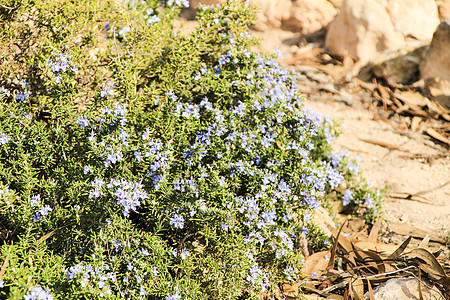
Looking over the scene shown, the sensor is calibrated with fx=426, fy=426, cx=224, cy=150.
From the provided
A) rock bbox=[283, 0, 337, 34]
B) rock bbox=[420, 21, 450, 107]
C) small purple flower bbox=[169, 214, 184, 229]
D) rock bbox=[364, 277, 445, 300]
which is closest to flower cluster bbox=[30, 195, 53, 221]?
small purple flower bbox=[169, 214, 184, 229]

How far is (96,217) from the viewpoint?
2775mm

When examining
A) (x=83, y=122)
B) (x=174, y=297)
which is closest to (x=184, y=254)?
(x=174, y=297)

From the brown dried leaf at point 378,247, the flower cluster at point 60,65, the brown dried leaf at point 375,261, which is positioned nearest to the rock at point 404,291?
the brown dried leaf at point 375,261

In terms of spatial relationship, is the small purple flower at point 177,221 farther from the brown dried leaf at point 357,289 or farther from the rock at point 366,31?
the rock at point 366,31

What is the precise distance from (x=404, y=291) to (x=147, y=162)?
7.00ft

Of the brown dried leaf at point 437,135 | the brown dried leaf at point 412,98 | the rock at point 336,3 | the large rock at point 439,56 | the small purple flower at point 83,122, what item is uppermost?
the small purple flower at point 83,122

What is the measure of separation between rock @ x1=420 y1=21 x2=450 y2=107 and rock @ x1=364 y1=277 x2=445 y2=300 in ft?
13.3

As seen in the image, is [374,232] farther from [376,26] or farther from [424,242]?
[376,26]

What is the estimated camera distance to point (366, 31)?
6.98 metres

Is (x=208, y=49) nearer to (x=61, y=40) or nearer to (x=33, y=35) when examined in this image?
(x=61, y=40)

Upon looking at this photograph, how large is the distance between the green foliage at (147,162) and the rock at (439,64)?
11.7ft

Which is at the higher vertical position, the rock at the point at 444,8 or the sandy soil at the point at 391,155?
the rock at the point at 444,8

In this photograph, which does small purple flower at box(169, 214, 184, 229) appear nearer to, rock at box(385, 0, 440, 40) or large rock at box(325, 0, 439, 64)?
large rock at box(325, 0, 439, 64)

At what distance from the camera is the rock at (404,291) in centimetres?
315
